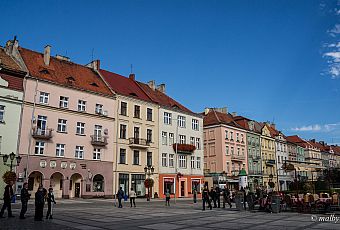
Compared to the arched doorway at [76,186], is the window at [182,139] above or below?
above

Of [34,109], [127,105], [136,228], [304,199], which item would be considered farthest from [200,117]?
[136,228]

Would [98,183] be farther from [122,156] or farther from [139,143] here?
[139,143]

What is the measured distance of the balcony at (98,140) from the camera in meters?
40.1

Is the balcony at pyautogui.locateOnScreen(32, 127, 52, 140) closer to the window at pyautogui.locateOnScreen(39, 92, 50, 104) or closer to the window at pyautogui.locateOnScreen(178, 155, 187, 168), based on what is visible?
the window at pyautogui.locateOnScreen(39, 92, 50, 104)

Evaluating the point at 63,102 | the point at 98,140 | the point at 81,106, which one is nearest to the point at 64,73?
the point at 63,102

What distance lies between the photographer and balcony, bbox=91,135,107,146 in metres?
40.1

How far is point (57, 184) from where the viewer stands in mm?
37656

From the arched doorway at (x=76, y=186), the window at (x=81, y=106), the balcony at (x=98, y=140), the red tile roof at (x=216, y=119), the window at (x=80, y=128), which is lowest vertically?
the arched doorway at (x=76, y=186)

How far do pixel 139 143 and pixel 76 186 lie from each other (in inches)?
393

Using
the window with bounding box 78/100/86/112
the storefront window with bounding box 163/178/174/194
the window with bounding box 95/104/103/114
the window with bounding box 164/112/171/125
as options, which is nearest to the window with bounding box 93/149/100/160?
the window with bounding box 95/104/103/114

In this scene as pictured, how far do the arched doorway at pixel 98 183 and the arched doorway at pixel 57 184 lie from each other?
4007 millimetres

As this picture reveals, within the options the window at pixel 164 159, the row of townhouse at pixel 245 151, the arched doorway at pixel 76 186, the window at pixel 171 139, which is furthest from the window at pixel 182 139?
the arched doorway at pixel 76 186

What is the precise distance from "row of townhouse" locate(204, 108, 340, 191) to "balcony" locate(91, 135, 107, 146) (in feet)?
78.1

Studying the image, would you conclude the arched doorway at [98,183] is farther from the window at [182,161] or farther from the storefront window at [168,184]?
the window at [182,161]
